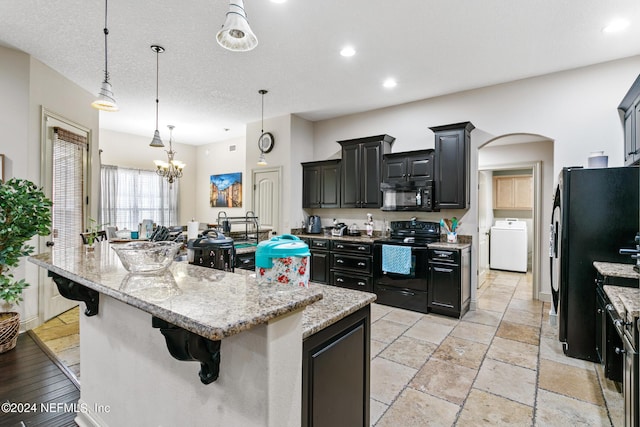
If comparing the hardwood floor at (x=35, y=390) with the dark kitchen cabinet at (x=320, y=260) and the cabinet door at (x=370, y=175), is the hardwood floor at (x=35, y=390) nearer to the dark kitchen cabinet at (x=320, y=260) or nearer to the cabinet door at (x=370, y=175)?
the dark kitchen cabinet at (x=320, y=260)

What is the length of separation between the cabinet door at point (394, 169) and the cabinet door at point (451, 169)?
1.66 ft

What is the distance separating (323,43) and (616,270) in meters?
3.20

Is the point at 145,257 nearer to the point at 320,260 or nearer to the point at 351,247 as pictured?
the point at 351,247

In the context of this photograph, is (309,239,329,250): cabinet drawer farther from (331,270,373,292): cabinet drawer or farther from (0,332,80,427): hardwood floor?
(0,332,80,427): hardwood floor

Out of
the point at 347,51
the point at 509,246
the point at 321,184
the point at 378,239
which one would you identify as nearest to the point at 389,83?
the point at 347,51

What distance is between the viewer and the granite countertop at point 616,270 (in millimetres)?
2244

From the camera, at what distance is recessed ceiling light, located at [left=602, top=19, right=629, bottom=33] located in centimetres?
273

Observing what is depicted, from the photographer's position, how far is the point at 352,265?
476 cm

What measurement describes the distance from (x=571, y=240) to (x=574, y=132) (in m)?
1.63

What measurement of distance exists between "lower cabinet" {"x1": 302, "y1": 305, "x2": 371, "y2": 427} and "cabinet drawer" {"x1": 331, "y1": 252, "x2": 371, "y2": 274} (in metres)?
3.16

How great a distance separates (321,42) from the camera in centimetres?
315

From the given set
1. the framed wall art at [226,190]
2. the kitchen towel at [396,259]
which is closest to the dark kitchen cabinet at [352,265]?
the kitchen towel at [396,259]

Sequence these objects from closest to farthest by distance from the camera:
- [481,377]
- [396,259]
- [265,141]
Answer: [481,377], [396,259], [265,141]

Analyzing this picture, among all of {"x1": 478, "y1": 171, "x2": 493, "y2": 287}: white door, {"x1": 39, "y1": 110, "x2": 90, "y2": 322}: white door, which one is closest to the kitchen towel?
{"x1": 478, "y1": 171, "x2": 493, "y2": 287}: white door
